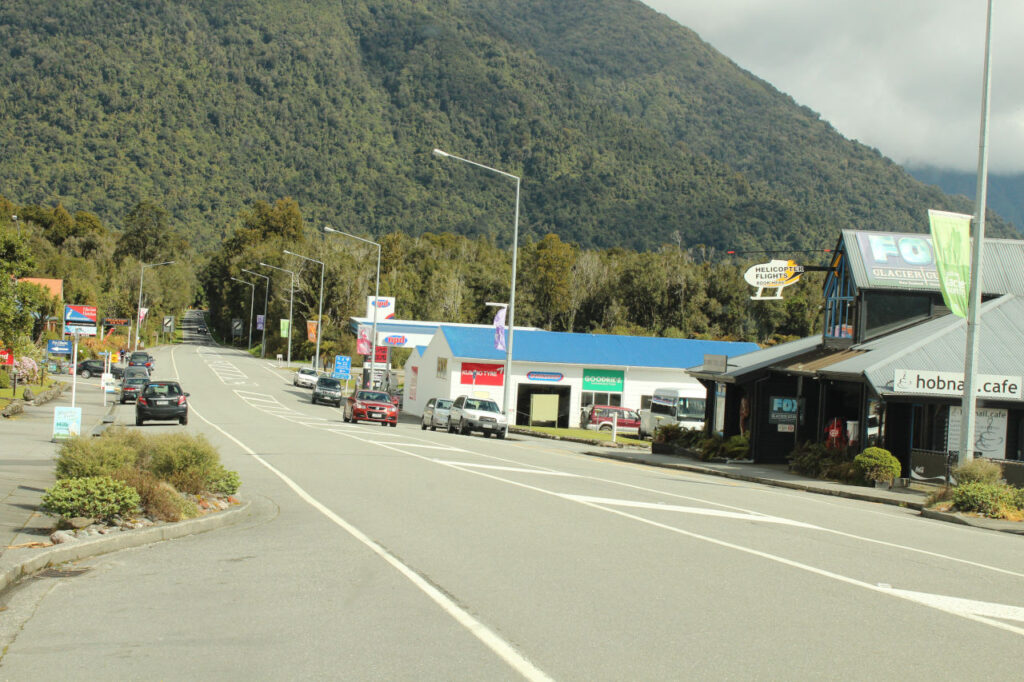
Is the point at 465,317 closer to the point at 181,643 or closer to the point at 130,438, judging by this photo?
the point at 130,438

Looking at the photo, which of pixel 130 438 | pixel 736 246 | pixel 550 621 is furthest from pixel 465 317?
pixel 550 621

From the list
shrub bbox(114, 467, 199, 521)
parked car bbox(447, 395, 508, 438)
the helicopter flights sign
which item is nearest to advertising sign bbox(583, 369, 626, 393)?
parked car bbox(447, 395, 508, 438)

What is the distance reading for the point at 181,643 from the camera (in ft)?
22.7

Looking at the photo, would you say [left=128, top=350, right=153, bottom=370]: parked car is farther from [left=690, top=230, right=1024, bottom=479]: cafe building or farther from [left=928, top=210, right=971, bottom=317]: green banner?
[left=928, top=210, right=971, bottom=317]: green banner

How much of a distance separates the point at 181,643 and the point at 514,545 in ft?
15.9

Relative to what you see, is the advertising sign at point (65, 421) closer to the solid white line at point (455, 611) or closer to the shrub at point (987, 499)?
the solid white line at point (455, 611)

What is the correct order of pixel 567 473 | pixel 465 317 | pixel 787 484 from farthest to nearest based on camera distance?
pixel 465 317 → pixel 787 484 → pixel 567 473

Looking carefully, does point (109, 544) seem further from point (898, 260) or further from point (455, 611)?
point (898, 260)

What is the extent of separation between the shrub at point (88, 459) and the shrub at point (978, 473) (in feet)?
48.0

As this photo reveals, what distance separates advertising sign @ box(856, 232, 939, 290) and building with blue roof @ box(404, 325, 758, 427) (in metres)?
22.6

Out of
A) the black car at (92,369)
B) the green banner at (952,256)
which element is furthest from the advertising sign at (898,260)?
the black car at (92,369)

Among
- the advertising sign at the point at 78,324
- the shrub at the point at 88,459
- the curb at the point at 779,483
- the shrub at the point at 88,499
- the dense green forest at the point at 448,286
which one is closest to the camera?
the shrub at the point at 88,499

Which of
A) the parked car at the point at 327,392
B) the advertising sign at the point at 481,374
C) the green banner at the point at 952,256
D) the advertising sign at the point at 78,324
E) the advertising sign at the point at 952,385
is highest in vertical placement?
the green banner at the point at 952,256

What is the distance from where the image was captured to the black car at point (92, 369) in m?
68.2
